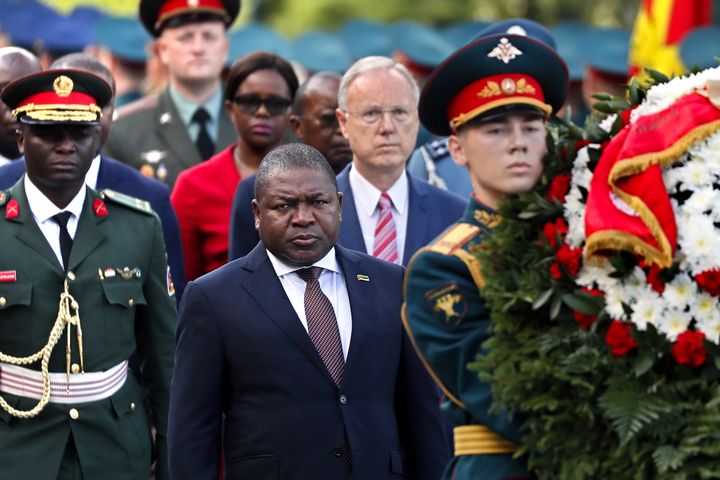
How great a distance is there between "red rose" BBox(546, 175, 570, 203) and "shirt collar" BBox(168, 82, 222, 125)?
5109 mm

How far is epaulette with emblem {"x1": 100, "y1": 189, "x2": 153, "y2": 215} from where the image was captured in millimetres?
7863

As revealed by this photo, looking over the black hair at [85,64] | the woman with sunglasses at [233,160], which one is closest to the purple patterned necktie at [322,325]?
the woman with sunglasses at [233,160]

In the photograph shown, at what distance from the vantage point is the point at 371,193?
827 centimetres

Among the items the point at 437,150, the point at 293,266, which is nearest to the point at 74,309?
the point at 293,266

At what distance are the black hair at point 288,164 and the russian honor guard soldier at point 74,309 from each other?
1049mm

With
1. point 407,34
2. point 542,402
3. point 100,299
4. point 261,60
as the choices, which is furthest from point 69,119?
point 407,34

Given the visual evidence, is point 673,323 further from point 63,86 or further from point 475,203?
point 63,86

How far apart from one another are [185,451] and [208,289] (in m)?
0.60

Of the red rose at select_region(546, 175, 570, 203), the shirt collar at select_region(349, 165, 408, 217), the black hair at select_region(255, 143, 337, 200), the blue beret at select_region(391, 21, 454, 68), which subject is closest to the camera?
the red rose at select_region(546, 175, 570, 203)

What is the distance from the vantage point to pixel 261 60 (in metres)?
9.70

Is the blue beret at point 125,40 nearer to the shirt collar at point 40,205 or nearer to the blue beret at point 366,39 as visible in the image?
the blue beret at point 366,39

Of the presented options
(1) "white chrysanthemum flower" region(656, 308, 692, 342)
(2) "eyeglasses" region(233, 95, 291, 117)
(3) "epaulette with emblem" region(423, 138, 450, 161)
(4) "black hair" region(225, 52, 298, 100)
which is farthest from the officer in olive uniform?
(4) "black hair" region(225, 52, 298, 100)

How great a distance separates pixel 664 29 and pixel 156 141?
24.7ft

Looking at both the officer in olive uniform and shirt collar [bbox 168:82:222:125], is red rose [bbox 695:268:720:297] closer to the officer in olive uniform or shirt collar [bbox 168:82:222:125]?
the officer in olive uniform
